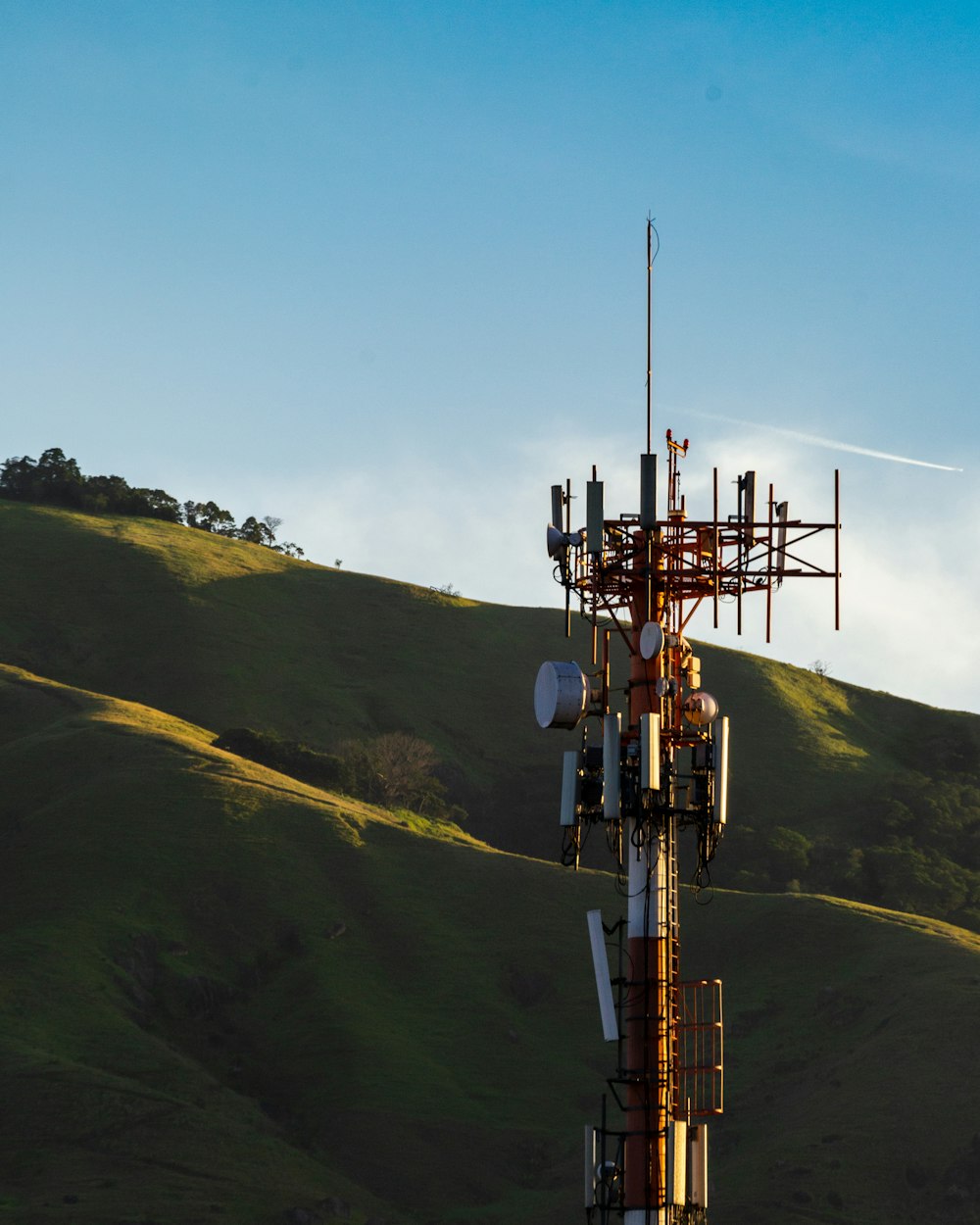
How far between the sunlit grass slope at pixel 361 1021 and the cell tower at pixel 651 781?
44.0m

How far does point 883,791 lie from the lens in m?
147

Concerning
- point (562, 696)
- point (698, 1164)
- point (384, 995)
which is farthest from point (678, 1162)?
point (384, 995)

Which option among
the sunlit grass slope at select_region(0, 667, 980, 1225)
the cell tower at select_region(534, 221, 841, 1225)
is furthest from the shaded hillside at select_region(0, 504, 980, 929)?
the cell tower at select_region(534, 221, 841, 1225)

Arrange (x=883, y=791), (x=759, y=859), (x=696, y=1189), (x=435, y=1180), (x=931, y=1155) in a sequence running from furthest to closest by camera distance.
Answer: (x=883, y=791) → (x=759, y=859) → (x=435, y=1180) → (x=931, y=1155) → (x=696, y=1189)

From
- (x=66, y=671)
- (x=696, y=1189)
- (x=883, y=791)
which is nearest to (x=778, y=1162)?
(x=696, y=1189)

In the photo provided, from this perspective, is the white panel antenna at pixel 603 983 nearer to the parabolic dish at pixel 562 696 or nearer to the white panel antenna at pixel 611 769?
the white panel antenna at pixel 611 769

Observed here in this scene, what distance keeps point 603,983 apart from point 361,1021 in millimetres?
62538

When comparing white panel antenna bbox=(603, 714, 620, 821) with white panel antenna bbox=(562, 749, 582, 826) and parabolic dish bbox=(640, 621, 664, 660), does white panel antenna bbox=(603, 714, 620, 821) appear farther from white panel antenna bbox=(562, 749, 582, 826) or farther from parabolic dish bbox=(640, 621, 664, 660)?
parabolic dish bbox=(640, 621, 664, 660)

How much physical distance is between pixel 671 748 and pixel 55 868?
72405 mm

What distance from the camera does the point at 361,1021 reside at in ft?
274

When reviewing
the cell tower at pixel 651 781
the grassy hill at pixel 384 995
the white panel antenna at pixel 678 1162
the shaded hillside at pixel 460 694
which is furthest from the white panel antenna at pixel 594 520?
the shaded hillside at pixel 460 694

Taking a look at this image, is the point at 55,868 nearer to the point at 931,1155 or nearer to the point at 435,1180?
the point at 435,1180

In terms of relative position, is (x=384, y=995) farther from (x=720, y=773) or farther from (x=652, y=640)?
(x=652, y=640)

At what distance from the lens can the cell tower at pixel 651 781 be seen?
23125 millimetres
